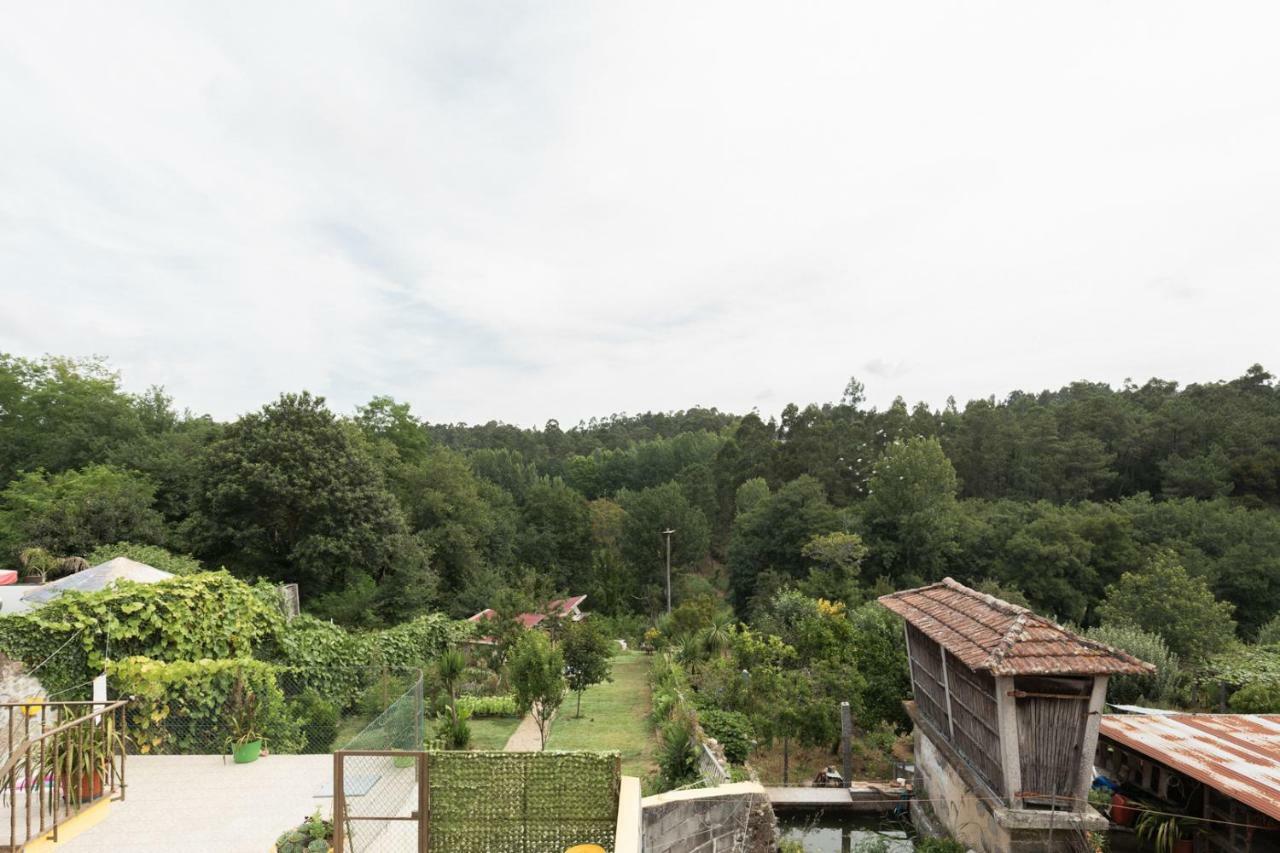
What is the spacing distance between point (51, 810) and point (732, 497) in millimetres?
48517

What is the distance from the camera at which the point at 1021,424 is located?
4519 cm

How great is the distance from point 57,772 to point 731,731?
8.96 metres

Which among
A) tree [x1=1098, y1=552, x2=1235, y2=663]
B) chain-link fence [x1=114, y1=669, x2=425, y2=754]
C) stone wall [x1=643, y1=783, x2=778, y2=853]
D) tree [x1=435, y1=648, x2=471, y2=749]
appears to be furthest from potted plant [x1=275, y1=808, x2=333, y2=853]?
tree [x1=1098, y1=552, x2=1235, y2=663]

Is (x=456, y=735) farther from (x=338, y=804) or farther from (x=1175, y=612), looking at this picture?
(x=1175, y=612)

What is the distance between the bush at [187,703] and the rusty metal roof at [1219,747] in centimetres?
1194

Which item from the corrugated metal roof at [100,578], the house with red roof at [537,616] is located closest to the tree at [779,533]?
the house with red roof at [537,616]

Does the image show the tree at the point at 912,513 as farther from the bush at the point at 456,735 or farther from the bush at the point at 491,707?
the bush at the point at 456,735

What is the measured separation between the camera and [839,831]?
36.7 ft

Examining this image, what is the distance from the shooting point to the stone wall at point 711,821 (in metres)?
7.45

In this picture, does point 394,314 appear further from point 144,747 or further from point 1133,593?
point 1133,593

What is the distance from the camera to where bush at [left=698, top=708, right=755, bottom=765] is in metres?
11.3

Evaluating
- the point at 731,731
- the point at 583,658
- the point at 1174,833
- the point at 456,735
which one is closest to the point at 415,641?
the point at 583,658

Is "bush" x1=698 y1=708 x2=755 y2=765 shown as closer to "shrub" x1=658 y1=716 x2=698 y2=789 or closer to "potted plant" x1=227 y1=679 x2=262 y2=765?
"shrub" x1=658 y1=716 x2=698 y2=789

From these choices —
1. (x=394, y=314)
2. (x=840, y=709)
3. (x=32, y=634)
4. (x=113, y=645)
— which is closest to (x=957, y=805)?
(x=840, y=709)
